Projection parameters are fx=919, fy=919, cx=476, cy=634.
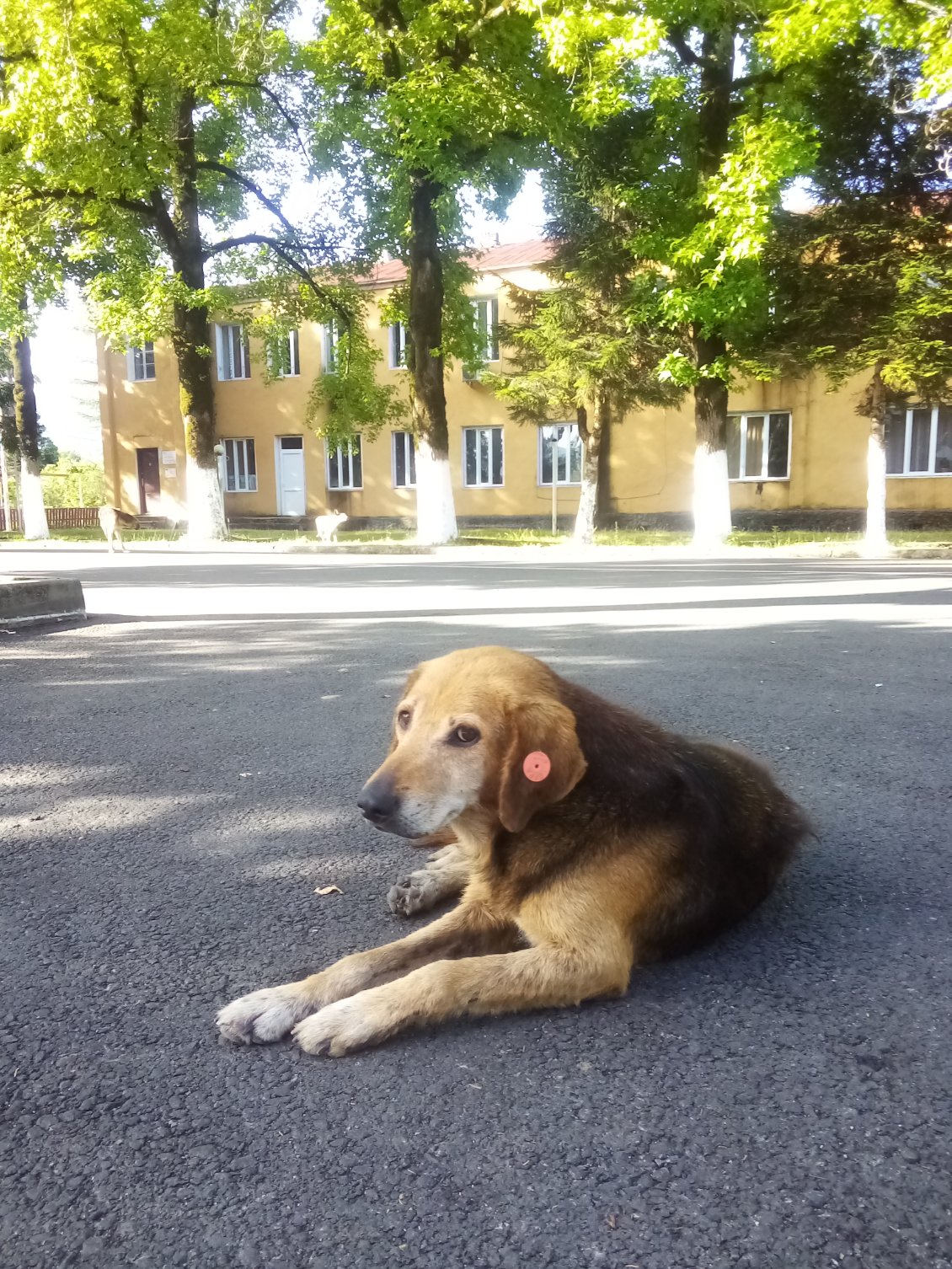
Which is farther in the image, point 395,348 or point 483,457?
point 395,348

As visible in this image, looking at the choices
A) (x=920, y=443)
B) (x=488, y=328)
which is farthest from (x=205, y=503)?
(x=920, y=443)

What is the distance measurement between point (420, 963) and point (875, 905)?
1408mm

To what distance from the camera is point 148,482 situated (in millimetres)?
38250

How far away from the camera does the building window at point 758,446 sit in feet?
92.2

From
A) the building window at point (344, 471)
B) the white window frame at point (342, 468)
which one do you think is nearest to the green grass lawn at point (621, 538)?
the white window frame at point (342, 468)

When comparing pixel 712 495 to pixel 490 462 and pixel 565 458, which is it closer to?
pixel 565 458

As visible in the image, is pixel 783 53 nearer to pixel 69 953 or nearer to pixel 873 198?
pixel 873 198

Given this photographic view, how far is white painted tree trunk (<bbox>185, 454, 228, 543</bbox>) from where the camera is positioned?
2353cm

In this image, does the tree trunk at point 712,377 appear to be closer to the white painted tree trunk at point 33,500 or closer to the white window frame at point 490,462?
the white window frame at point 490,462

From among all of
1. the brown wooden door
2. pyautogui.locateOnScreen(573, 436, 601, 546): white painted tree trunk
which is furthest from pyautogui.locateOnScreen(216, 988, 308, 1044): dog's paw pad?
the brown wooden door

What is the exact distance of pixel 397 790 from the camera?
7.18 feet

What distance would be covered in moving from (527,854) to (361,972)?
49cm

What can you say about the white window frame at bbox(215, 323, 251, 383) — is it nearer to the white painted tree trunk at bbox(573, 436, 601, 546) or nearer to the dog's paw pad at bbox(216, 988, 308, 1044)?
the white painted tree trunk at bbox(573, 436, 601, 546)

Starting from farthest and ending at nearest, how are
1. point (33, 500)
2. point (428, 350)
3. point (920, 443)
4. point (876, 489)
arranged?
1. point (33, 500)
2. point (920, 443)
3. point (428, 350)
4. point (876, 489)
